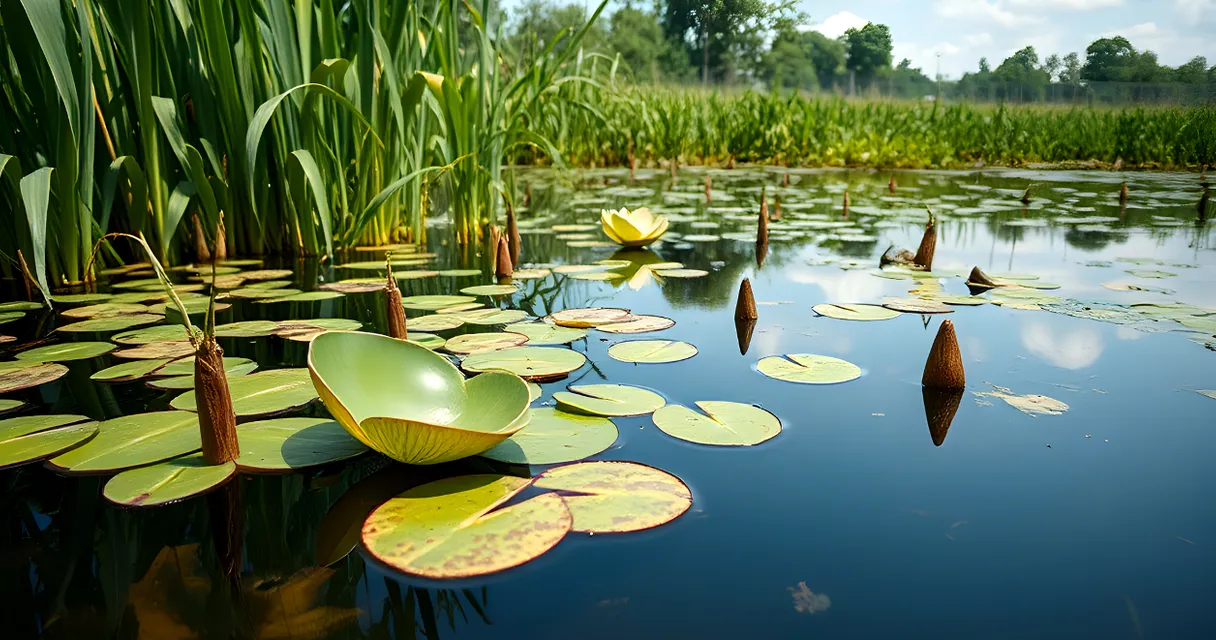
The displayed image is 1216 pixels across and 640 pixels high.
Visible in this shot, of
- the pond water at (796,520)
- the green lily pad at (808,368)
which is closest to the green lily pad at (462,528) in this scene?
the pond water at (796,520)

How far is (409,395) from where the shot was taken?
4.00ft

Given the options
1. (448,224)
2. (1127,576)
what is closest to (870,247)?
(448,224)

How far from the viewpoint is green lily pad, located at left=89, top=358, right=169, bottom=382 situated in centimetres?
152

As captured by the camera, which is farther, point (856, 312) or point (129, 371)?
point (856, 312)

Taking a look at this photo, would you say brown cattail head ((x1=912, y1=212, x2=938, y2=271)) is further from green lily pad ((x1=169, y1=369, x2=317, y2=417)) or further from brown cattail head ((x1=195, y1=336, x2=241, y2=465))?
brown cattail head ((x1=195, y1=336, x2=241, y2=465))

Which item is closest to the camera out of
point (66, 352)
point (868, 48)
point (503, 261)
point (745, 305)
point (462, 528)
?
point (462, 528)

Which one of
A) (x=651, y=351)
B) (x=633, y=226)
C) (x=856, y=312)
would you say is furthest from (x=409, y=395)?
(x=633, y=226)

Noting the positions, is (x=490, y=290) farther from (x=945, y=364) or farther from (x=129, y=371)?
(x=945, y=364)

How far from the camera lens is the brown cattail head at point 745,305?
6.53 feet

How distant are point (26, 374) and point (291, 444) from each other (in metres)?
0.81

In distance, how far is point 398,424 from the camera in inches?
37.5

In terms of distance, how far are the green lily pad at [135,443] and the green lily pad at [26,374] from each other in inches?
14.1

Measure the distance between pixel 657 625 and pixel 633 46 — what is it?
1676 inches

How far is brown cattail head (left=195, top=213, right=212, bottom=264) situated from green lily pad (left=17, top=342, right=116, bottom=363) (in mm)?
1128
